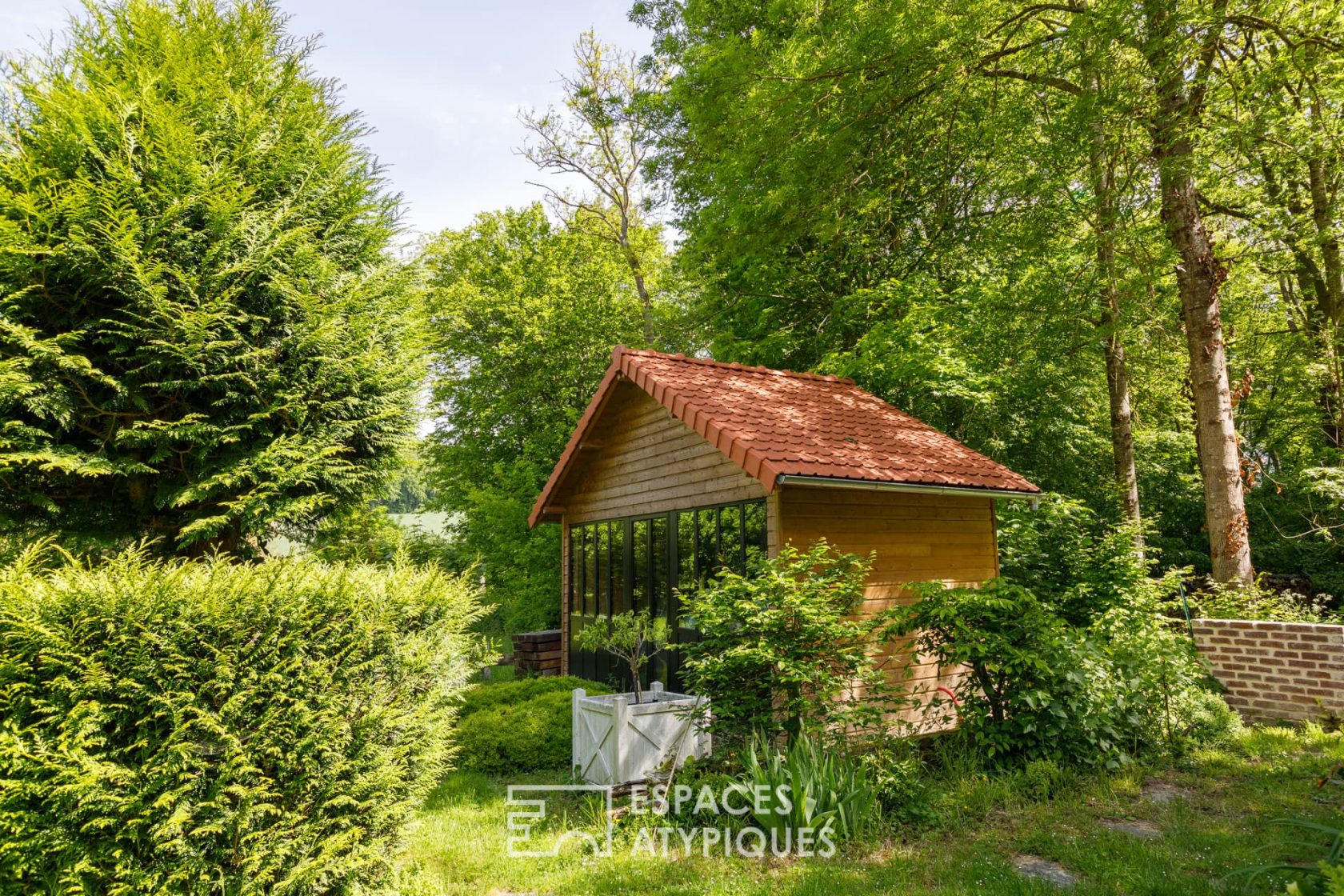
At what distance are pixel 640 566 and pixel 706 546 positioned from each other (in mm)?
1699

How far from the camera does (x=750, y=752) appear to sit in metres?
5.88

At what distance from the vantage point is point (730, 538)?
9172 millimetres

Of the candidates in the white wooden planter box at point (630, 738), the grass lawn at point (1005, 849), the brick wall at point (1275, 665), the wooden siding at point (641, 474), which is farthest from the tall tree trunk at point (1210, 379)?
the white wooden planter box at point (630, 738)

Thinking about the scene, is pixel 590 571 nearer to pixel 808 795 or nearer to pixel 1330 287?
pixel 808 795

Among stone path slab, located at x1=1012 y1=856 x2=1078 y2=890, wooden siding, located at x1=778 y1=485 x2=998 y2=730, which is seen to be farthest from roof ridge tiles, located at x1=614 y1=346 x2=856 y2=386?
stone path slab, located at x1=1012 y1=856 x2=1078 y2=890

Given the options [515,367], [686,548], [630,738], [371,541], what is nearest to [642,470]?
[686,548]

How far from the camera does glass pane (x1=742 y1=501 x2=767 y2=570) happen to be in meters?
8.59

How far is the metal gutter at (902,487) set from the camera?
7.86 metres

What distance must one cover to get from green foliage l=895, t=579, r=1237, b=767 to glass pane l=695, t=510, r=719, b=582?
278 cm

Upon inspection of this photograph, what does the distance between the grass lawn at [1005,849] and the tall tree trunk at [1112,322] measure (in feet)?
18.4

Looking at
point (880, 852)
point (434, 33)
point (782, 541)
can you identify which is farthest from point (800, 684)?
point (434, 33)

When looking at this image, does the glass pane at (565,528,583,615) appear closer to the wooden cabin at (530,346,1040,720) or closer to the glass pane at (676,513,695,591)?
the wooden cabin at (530,346,1040,720)

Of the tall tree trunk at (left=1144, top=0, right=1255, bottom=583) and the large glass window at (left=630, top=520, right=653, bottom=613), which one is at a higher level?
the tall tree trunk at (left=1144, top=0, right=1255, bottom=583)

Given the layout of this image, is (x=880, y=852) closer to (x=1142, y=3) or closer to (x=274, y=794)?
(x=274, y=794)
